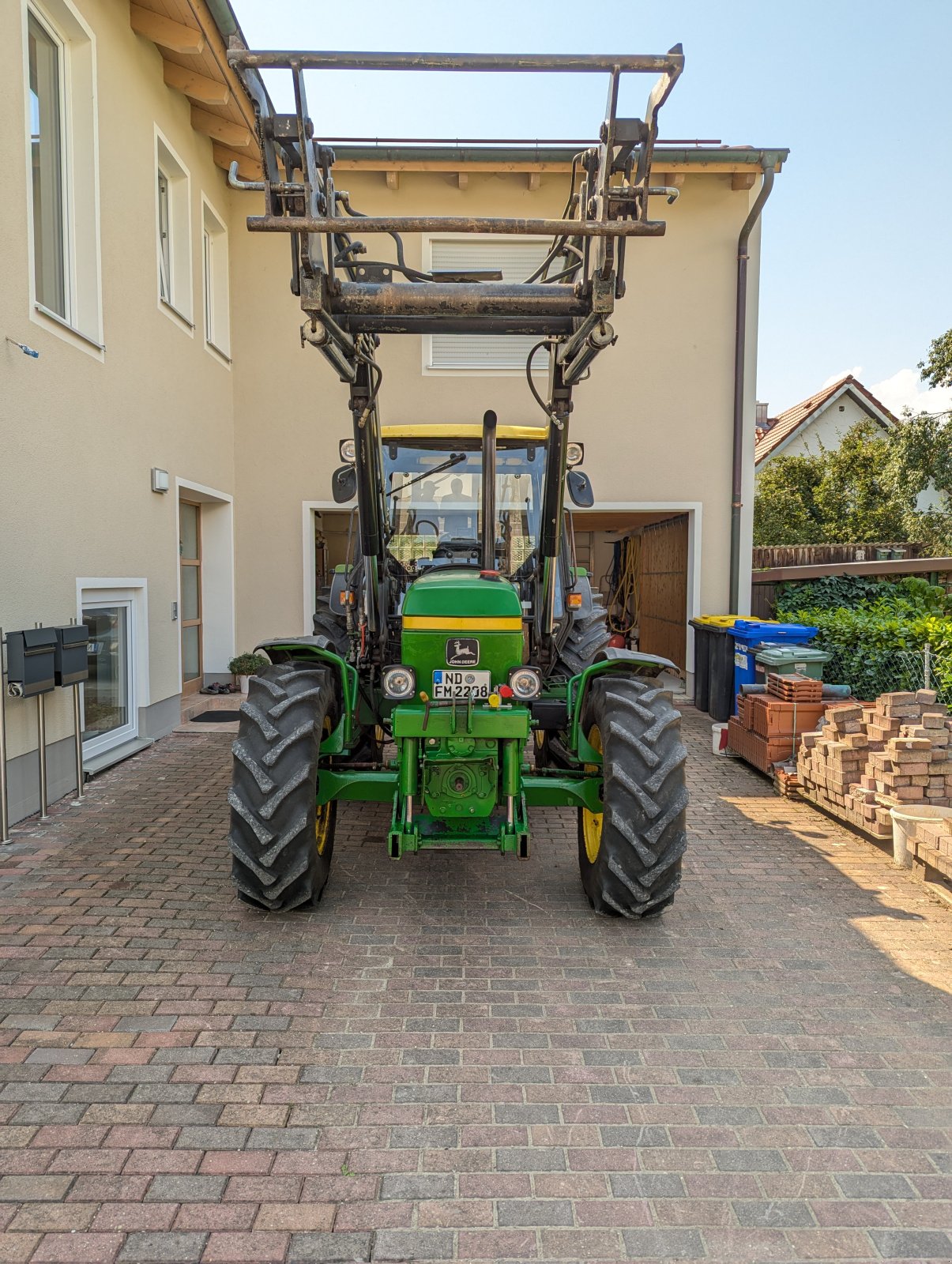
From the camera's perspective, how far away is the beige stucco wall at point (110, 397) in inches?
208

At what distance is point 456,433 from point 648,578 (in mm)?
7560

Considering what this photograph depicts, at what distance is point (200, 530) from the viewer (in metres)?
9.93

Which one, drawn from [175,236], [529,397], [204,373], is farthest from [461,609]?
[529,397]

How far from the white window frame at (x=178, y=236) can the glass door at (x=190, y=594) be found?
205cm

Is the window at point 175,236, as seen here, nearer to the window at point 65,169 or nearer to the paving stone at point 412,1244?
the window at point 65,169

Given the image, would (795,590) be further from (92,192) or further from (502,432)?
(92,192)

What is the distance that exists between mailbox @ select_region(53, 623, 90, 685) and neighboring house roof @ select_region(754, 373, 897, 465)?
71.4 feet

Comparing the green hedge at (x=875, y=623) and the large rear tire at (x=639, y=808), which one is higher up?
the green hedge at (x=875, y=623)

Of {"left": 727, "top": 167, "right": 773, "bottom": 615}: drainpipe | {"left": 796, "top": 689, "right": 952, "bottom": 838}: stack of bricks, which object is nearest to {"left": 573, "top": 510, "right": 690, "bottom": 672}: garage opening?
{"left": 727, "top": 167, "right": 773, "bottom": 615}: drainpipe

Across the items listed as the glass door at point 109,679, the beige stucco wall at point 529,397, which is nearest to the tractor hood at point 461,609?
the glass door at point 109,679

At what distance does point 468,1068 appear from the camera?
278 cm

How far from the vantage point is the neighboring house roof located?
78.6ft

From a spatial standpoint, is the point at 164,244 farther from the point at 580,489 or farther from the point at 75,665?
the point at 580,489

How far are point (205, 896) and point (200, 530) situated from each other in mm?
6584
